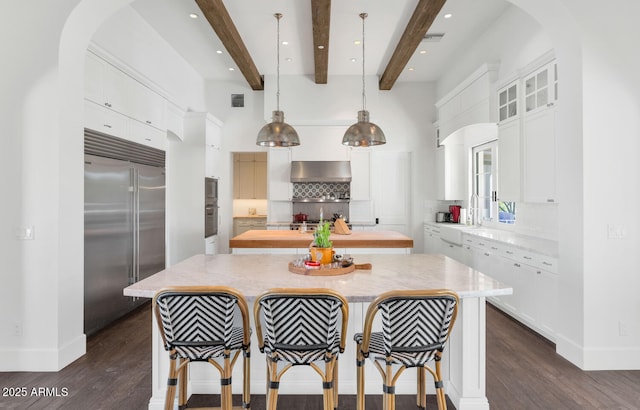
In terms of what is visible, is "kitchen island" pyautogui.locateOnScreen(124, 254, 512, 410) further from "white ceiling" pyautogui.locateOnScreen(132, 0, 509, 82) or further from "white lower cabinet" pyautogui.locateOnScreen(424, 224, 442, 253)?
"white lower cabinet" pyautogui.locateOnScreen(424, 224, 442, 253)

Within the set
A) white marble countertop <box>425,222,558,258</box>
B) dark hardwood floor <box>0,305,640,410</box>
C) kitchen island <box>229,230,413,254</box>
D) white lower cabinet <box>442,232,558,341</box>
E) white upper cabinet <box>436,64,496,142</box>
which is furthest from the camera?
white upper cabinet <box>436,64,496,142</box>

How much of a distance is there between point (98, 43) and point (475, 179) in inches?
220

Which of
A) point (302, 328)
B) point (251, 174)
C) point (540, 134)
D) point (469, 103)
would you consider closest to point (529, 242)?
point (540, 134)

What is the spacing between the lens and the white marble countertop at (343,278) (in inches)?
81.0

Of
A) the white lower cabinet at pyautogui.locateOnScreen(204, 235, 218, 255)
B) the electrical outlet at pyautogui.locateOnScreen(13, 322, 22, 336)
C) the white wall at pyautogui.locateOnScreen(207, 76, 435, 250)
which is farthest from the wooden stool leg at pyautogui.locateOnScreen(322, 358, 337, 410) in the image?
the white wall at pyautogui.locateOnScreen(207, 76, 435, 250)

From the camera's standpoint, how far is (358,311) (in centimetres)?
252

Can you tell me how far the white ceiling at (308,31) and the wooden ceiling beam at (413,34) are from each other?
14cm

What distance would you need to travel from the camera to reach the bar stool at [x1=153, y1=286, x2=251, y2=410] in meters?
1.82

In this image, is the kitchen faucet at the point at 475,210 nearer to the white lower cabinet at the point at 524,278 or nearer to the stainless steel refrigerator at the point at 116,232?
the white lower cabinet at the point at 524,278

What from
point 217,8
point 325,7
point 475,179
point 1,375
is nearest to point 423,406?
point 1,375

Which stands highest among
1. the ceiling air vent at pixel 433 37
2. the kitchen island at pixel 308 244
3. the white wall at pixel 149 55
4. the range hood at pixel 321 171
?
the ceiling air vent at pixel 433 37

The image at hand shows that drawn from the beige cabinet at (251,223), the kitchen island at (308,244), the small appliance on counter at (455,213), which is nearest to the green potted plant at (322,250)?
the kitchen island at (308,244)

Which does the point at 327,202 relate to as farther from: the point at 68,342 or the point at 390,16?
the point at 68,342

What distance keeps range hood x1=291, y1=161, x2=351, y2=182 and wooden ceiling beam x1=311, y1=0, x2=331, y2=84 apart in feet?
5.09
